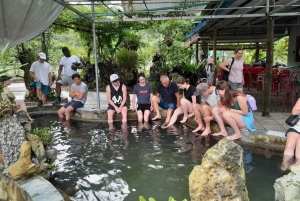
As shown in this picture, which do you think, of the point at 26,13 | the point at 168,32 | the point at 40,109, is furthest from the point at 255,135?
the point at 168,32

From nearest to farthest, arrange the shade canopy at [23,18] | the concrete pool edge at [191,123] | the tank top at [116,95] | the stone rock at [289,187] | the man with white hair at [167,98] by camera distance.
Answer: the stone rock at [289,187]
the concrete pool edge at [191,123]
the shade canopy at [23,18]
the man with white hair at [167,98]
the tank top at [116,95]

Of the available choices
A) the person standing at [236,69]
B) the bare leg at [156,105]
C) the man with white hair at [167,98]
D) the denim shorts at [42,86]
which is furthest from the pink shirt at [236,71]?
the denim shorts at [42,86]

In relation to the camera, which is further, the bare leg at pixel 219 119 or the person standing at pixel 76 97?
the person standing at pixel 76 97

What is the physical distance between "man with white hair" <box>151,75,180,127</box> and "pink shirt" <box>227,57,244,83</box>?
1546 mm

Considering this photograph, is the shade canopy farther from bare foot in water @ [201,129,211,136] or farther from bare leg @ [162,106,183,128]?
bare foot in water @ [201,129,211,136]

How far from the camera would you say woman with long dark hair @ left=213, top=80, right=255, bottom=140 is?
491 cm

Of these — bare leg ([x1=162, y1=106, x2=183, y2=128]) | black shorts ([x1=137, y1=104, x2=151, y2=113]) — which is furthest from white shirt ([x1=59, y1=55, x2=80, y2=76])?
bare leg ([x1=162, y1=106, x2=183, y2=128])

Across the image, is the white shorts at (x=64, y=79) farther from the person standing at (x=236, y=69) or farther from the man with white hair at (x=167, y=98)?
the person standing at (x=236, y=69)

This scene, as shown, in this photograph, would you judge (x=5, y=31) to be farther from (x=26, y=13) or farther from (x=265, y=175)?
(x=265, y=175)

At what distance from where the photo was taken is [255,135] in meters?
5.04

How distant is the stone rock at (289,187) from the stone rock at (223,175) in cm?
31

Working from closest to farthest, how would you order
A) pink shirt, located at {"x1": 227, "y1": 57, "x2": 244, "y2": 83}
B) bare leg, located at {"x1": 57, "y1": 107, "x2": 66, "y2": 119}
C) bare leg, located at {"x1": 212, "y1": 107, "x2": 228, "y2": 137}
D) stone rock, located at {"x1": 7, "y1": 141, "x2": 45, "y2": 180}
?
stone rock, located at {"x1": 7, "y1": 141, "x2": 45, "y2": 180}, bare leg, located at {"x1": 212, "y1": 107, "x2": 228, "y2": 137}, pink shirt, located at {"x1": 227, "y1": 57, "x2": 244, "y2": 83}, bare leg, located at {"x1": 57, "y1": 107, "x2": 66, "y2": 119}

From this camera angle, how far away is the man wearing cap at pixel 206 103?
18.7 feet

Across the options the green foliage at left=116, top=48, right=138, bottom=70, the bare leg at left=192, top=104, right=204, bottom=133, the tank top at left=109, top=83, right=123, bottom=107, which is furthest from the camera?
the green foliage at left=116, top=48, right=138, bottom=70
